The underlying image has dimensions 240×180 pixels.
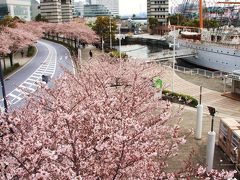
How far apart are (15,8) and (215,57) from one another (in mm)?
91274

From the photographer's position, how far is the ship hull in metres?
44.5

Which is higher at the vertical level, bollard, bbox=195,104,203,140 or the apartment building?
the apartment building

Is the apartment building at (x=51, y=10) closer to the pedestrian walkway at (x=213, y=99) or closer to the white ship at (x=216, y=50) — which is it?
the white ship at (x=216, y=50)

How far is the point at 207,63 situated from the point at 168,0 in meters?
85.6

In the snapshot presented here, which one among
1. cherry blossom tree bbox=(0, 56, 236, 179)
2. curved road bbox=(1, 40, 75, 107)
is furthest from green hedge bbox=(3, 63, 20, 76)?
cherry blossom tree bbox=(0, 56, 236, 179)

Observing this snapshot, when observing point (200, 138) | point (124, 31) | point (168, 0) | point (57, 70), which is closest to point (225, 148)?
point (200, 138)

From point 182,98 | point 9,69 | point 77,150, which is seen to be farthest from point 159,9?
point 77,150

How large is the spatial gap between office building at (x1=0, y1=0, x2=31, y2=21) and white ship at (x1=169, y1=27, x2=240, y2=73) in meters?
73.9

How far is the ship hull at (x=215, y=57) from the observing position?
146ft

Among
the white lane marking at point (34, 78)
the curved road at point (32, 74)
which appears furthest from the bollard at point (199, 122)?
the curved road at point (32, 74)

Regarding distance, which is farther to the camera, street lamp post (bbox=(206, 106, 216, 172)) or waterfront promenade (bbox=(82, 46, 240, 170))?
waterfront promenade (bbox=(82, 46, 240, 170))

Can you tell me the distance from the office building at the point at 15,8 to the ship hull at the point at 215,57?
7751cm

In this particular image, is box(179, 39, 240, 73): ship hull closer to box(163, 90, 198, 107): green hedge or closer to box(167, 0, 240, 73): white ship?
box(167, 0, 240, 73): white ship

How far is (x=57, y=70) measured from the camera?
127 feet
